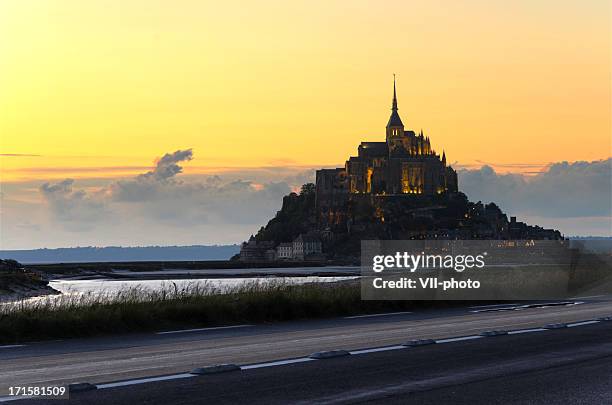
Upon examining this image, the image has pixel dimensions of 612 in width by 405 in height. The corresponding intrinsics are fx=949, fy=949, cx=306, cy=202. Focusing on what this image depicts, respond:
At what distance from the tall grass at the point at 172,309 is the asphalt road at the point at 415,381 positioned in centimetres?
624

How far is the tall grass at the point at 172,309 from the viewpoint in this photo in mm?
16875

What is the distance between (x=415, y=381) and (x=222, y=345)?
4911 mm

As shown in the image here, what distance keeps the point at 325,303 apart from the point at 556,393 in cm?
1270

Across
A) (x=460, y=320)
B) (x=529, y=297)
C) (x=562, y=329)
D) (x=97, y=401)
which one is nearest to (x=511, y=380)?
(x=97, y=401)

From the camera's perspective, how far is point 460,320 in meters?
20.1

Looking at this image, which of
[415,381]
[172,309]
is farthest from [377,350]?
[172,309]

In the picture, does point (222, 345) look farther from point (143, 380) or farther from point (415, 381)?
point (415, 381)

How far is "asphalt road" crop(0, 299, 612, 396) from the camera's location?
1155 cm

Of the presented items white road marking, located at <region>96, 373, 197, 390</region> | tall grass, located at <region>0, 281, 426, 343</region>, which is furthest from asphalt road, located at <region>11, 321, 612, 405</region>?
tall grass, located at <region>0, 281, 426, 343</region>

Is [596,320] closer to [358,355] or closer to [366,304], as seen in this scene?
[366,304]

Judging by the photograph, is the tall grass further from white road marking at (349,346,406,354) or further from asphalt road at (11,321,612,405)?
asphalt road at (11,321,612,405)

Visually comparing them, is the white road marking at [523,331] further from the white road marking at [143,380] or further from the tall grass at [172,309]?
the white road marking at [143,380]

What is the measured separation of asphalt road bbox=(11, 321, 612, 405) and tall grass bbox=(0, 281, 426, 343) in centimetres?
624

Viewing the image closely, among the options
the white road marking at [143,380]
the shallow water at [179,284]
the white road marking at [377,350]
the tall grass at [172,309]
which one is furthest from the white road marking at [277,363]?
the shallow water at [179,284]
